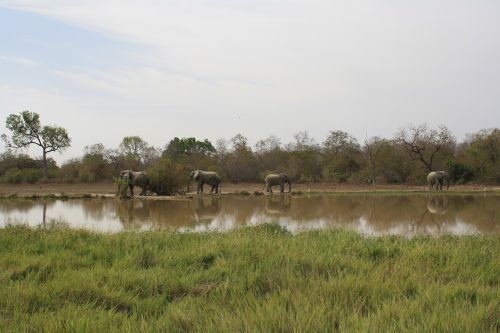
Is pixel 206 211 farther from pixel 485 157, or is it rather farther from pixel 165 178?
pixel 485 157

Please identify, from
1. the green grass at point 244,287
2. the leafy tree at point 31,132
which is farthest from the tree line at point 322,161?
the green grass at point 244,287

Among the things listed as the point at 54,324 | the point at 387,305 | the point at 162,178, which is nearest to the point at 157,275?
the point at 54,324

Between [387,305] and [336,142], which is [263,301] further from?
[336,142]

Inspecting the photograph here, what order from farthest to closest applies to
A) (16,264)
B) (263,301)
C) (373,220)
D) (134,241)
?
(373,220), (134,241), (16,264), (263,301)

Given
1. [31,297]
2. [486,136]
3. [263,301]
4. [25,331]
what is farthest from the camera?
[486,136]

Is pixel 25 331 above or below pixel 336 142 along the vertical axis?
below

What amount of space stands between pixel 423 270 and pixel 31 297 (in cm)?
413

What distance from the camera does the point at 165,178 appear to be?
25641 millimetres

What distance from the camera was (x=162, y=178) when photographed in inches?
1007

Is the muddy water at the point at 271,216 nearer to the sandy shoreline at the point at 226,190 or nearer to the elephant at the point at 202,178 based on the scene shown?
the sandy shoreline at the point at 226,190

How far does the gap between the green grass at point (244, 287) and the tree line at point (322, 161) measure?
28.4 meters

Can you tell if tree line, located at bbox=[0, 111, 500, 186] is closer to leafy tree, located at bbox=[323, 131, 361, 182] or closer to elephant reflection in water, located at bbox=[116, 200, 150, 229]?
leafy tree, located at bbox=[323, 131, 361, 182]

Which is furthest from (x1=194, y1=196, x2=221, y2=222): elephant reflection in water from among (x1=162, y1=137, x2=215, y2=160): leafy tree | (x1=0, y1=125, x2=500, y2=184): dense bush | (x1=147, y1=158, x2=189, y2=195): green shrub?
(x1=162, y1=137, x2=215, y2=160): leafy tree

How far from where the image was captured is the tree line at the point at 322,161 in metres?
37.8
